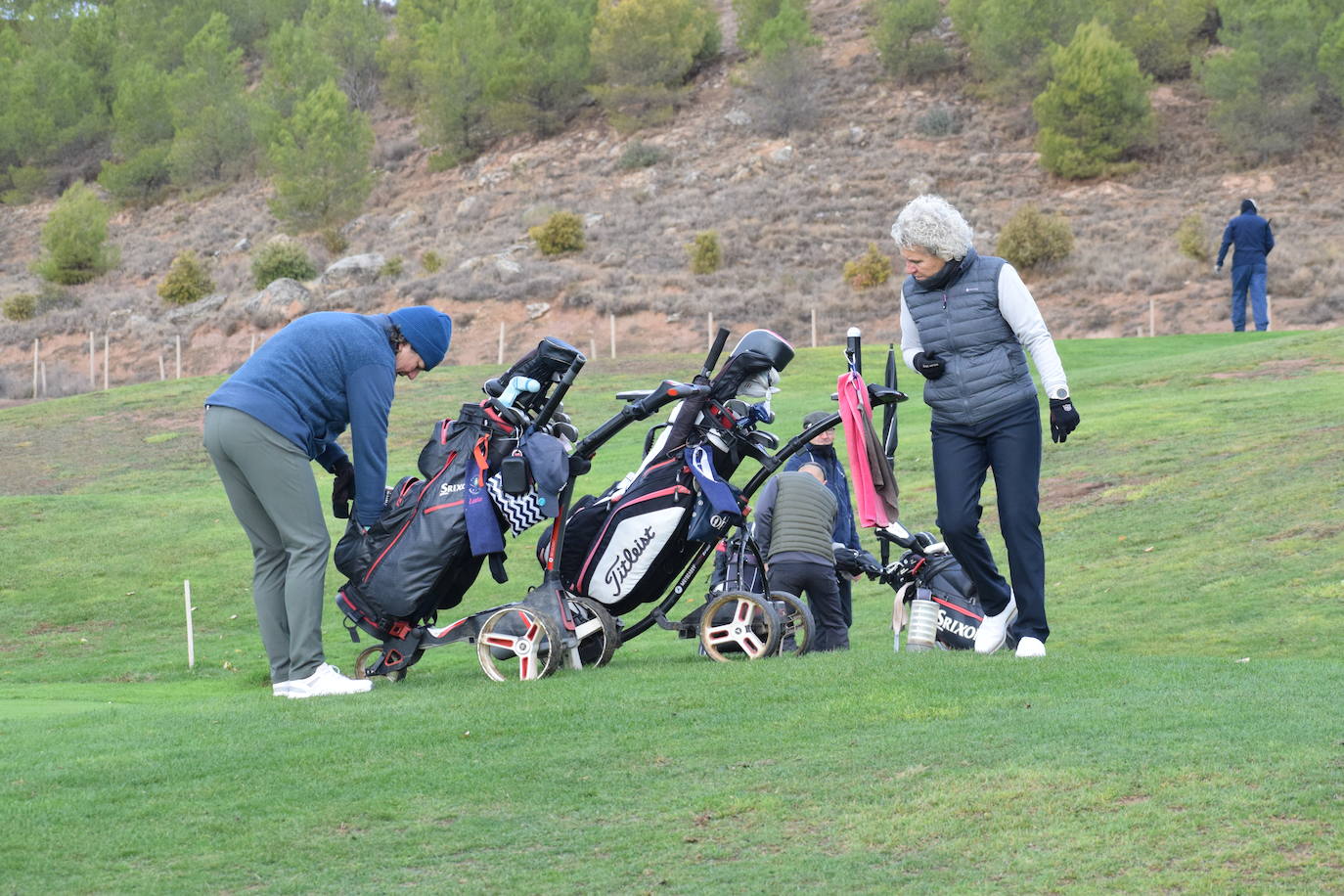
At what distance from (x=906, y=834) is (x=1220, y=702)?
203 centimetres

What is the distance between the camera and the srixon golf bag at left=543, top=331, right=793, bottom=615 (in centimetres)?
814

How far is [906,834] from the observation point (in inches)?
191

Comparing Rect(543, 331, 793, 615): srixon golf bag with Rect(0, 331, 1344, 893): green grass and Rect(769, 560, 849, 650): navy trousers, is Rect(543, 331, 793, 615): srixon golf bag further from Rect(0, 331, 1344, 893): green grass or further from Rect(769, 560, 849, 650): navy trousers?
Rect(769, 560, 849, 650): navy trousers

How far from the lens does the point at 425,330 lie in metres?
8.03

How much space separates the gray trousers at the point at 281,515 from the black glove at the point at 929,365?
122 inches

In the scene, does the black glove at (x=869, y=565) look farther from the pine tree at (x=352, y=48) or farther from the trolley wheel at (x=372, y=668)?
the pine tree at (x=352, y=48)

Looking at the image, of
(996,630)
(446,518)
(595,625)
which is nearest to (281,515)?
(446,518)

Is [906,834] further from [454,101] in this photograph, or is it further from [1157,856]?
[454,101]

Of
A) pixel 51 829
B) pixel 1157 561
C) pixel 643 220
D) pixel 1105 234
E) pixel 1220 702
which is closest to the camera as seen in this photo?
pixel 51 829

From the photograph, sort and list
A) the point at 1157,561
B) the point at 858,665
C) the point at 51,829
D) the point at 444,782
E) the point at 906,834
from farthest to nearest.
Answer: the point at 1157,561 < the point at 858,665 < the point at 444,782 < the point at 51,829 < the point at 906,834

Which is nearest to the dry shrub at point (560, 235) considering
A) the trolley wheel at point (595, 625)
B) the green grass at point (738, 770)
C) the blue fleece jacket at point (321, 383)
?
the green grass at point (738, 770)

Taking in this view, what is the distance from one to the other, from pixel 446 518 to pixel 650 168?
62.9 meters

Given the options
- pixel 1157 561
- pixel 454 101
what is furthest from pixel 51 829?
pixel 454 101

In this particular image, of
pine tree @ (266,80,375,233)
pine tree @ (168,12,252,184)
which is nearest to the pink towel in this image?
pine tree @ (266,80,375,233)
